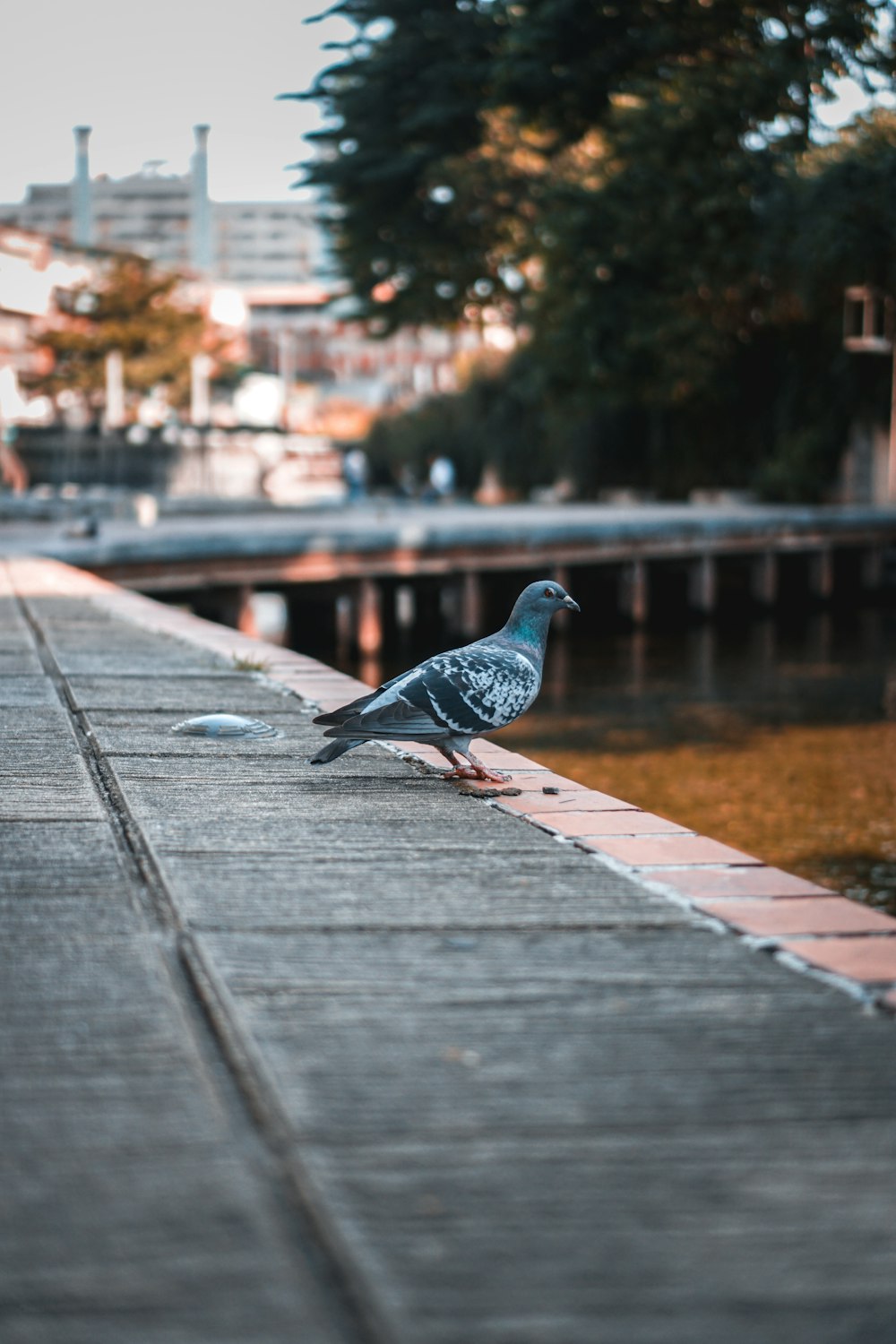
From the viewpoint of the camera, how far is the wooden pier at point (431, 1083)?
1954mm

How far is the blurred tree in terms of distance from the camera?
5903 centimetres

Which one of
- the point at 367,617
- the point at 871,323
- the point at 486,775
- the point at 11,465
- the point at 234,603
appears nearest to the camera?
the point at 486,775

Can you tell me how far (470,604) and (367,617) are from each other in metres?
1.79

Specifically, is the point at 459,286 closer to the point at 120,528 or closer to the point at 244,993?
the point at 120,528

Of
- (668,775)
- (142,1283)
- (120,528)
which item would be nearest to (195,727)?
(142,1283)

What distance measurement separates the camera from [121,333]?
196 feet

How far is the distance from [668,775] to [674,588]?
16496 millimetres

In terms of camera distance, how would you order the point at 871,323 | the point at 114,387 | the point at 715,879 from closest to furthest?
the point at 715,879, the point at 871,323, the point at 114,387

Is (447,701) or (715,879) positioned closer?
(715,879)

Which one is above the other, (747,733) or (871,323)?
(871,323)

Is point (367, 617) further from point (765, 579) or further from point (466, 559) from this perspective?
point (765, 579)

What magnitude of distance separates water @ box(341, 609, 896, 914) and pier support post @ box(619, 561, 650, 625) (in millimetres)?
601

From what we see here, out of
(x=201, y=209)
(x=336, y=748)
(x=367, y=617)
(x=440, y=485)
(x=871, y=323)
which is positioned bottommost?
(x=367, y=617)

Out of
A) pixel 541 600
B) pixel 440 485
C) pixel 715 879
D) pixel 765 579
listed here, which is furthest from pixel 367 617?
pixel 440 485
